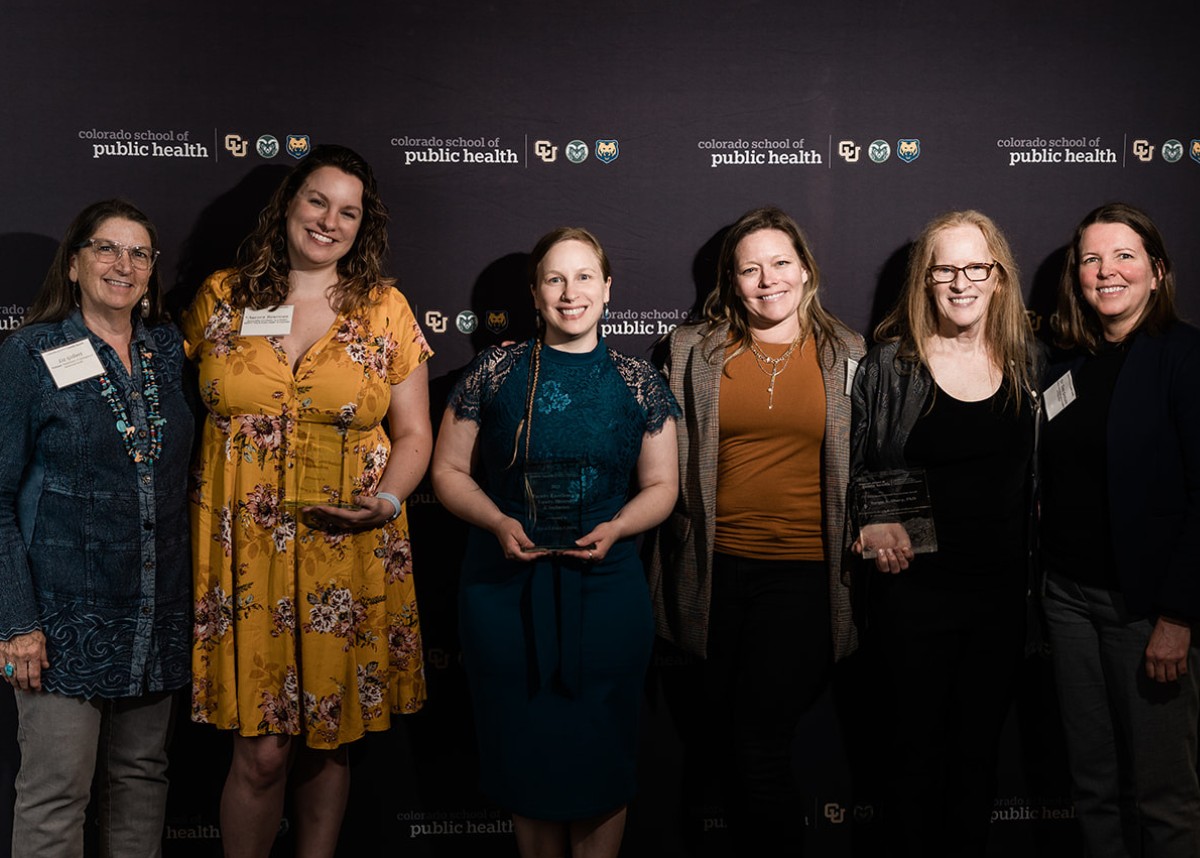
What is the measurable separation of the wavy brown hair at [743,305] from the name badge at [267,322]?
1143mm

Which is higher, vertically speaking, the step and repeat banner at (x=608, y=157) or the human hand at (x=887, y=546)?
the step and repeat banner at (x=608, y=157)

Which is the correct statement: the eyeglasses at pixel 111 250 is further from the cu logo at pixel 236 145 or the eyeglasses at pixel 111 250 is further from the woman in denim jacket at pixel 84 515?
the cu logo at pixel 236 145

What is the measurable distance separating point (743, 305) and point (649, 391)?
1.53 ft

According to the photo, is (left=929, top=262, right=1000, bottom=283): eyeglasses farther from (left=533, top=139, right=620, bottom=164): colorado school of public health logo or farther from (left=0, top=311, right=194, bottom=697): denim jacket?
(left=0, top=311, right=194, bottom=697): denim jacket

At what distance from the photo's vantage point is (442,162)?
2.96 m

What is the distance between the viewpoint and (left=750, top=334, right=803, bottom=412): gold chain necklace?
2.55m

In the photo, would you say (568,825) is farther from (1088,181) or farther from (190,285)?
(1088,181)

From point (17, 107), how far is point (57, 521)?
143 centimetres

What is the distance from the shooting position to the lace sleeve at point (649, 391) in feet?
8.07

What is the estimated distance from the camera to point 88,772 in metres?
2.40

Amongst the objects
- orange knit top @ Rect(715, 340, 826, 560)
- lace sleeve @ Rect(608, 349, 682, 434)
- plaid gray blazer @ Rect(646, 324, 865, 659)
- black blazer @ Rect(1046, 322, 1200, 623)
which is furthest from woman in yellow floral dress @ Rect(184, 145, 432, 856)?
black blazer @ Rect(1046, 322, 1200, 623)

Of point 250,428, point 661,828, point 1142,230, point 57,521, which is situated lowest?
point 661,828

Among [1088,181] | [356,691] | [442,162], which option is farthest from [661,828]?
[1088,181]

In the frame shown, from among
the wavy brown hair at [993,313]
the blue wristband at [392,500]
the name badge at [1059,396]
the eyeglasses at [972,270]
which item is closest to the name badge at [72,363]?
the blue wristband at [392,500]
